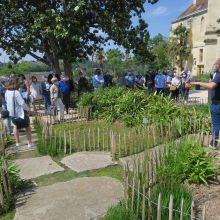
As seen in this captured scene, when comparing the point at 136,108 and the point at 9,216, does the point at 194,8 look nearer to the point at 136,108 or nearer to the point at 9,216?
the point at 136,108

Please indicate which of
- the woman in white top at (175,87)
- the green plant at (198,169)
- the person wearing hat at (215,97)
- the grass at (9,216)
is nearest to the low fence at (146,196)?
the green plant at (198,169)

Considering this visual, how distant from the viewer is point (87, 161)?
24.4 feet

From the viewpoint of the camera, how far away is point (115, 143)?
7500 millimetres

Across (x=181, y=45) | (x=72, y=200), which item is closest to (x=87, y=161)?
(x=72, y=200)

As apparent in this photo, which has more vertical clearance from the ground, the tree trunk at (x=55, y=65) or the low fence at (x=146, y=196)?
the tree trunk at (x=55, y=65)

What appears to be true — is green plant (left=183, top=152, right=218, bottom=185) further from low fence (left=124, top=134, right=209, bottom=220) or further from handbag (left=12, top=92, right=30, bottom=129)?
handbag (left=12, top=92, right=30, bottom=129)

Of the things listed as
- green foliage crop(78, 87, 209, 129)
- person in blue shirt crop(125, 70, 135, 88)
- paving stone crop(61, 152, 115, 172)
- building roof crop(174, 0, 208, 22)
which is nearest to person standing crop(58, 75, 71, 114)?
green foliage crop(78, 87, 209, 129)

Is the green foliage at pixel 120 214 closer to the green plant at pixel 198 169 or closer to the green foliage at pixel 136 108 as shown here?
the green plant at pixel 198 169

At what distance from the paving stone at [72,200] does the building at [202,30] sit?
2018 inches

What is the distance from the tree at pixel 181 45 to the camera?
2627 inches

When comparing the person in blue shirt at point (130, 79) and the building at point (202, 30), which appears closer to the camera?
the person in blue shirt at point (130, 79)

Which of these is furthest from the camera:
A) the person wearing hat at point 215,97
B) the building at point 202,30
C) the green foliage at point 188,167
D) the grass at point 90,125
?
the building at point 202,30

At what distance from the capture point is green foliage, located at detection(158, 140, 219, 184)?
5.43 m

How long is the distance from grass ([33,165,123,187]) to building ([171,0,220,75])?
165 ft
